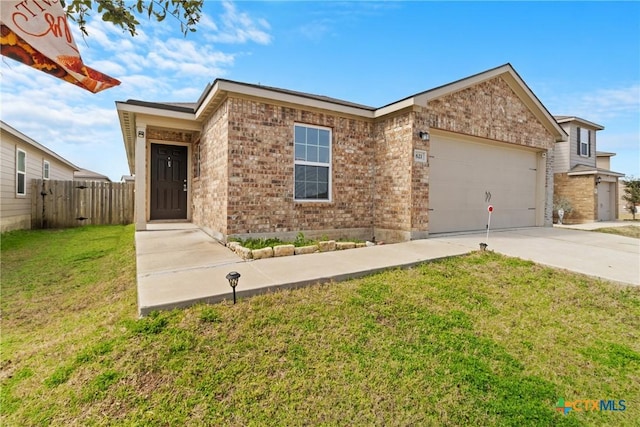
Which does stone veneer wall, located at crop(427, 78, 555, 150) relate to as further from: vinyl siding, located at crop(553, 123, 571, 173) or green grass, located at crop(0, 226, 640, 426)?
vinyl siding, located at crop(553, 123, 571, 173)

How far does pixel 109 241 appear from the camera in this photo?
8.02 m

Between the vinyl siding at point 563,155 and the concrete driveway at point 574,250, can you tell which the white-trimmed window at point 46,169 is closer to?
the concrete driveway at point 574,250

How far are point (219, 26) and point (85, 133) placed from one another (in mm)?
15662

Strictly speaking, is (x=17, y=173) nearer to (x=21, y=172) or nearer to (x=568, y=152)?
(x=21, y=172)

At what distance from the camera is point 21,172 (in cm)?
1024

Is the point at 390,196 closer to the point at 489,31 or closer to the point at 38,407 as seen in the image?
the point at 489,31

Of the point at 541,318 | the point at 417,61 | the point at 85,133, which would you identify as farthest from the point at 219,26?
the point at 85,133

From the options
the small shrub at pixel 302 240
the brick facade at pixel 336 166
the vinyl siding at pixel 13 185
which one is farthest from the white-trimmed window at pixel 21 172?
the small shrub at pixel 302 240

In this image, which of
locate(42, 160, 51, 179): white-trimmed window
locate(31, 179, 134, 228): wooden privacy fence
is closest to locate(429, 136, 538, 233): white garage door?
locate(31, 179, 134, 228): wooden privacy fence

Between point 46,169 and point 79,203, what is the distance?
3.89 meters

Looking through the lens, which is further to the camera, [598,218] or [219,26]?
[598,218]

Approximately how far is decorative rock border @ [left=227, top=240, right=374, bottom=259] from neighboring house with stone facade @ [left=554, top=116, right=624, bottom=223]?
15.5 m

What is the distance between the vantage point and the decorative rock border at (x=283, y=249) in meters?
4.94

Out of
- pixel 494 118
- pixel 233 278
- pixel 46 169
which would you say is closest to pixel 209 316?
pixel 233 278
